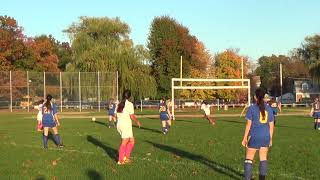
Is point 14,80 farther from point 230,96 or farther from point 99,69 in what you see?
point 230,96

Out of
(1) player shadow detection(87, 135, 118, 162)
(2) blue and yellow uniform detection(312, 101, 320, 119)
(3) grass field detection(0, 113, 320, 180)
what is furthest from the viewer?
(2) blue and yellow uniform detection(312, 101, 320, 119)

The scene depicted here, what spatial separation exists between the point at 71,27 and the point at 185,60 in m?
21.6

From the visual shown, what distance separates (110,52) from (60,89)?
28.7 feet

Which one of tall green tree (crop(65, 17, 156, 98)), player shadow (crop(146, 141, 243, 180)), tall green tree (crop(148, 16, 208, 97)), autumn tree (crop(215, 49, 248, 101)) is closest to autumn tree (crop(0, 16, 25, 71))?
tall green tree (crop(65, 17, 156, 98))

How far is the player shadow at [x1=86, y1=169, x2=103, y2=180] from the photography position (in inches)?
467

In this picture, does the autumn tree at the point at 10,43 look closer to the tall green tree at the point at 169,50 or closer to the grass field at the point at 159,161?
the tall green tree at the point at 169,50

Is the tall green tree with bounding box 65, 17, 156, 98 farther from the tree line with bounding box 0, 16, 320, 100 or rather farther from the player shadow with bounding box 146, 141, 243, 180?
the player shadow with bounding box 146, 141, 243, 180

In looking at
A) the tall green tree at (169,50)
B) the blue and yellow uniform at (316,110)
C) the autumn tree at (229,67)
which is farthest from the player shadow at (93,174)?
the autumn tree at (229,67)

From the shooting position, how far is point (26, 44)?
8006 cm

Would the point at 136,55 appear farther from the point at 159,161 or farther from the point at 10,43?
the point at 159,161

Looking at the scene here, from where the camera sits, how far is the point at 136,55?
245ft

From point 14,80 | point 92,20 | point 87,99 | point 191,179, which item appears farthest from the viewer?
point 92,20

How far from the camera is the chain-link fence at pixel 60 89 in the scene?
65.5 m

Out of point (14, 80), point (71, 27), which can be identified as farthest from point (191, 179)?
point (71, 27)
